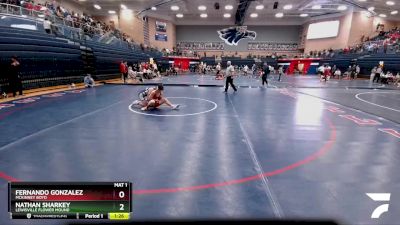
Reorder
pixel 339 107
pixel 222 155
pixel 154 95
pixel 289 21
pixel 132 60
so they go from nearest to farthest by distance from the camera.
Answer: pixel 222 155 → pixel 154 95 → pixel 339 107 → pixel 132 60 → pixel 289 21

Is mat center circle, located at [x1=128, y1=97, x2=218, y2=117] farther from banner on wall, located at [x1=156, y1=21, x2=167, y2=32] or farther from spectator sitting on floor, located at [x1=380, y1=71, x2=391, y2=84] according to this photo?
banner on wall, located at [x1=156, y1=21, x2=167, y2=32]

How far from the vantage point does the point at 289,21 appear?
40969 mm

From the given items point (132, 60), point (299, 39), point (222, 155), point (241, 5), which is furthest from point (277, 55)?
point (222, 155)

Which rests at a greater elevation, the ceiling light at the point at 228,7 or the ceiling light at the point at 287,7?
the ceiling light at the point at 287,7

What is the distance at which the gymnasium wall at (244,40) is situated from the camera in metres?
42.2

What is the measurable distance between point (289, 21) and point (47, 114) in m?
41.7

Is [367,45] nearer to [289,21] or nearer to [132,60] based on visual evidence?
[289,21]

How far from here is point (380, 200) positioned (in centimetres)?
279

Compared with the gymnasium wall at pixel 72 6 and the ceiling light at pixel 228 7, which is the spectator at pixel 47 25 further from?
the ceiling light at pixel 228 7

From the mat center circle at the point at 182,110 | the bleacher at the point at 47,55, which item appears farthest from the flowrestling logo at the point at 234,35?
the mat center circle at the point at 182,110

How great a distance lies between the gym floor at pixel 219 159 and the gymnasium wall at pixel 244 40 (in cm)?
3739

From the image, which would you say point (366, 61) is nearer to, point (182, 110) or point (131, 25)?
point (182, 110)

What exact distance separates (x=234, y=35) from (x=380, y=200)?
138 ft

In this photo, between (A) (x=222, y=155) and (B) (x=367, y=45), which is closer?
(A) (x=222, y=155)
